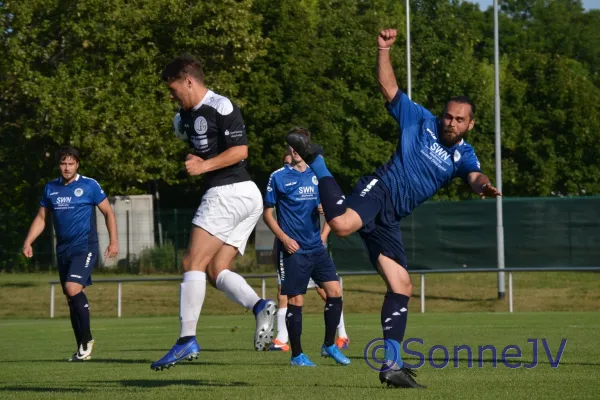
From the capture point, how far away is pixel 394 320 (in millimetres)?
8398

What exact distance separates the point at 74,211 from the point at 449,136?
557 cm

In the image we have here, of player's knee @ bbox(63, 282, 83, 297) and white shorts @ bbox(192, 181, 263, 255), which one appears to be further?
player's knee @ bbox(63, 282, 83, 297)

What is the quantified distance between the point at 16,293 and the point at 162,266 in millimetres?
5991

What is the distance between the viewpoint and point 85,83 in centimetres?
3469

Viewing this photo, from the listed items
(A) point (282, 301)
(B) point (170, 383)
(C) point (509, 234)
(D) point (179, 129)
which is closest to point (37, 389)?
(B) point (170, 383)

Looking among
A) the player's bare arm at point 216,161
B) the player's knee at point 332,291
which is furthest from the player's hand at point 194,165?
the player's knee at point 332,291

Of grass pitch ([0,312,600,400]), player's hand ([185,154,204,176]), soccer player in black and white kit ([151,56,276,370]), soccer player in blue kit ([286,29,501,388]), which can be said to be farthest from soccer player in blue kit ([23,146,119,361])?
soccer player in blue kit ([286,29,501,388])

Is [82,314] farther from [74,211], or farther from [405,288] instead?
[405,288]

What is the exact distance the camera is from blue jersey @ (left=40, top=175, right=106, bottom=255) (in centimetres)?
1275

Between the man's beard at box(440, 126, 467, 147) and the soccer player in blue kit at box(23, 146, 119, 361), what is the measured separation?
5252mm

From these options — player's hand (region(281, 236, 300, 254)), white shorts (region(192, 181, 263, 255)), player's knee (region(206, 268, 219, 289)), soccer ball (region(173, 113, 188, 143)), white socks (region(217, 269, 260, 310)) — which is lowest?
white socks (region(217, 269, 260, 310))

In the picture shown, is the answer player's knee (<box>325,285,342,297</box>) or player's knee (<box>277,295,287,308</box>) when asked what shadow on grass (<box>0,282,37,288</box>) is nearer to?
player's knee (<box>277,295,287,308</box>)

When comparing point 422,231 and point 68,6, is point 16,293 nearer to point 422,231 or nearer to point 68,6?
point 68,6

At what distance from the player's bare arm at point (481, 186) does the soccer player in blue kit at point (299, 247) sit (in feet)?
10.1
